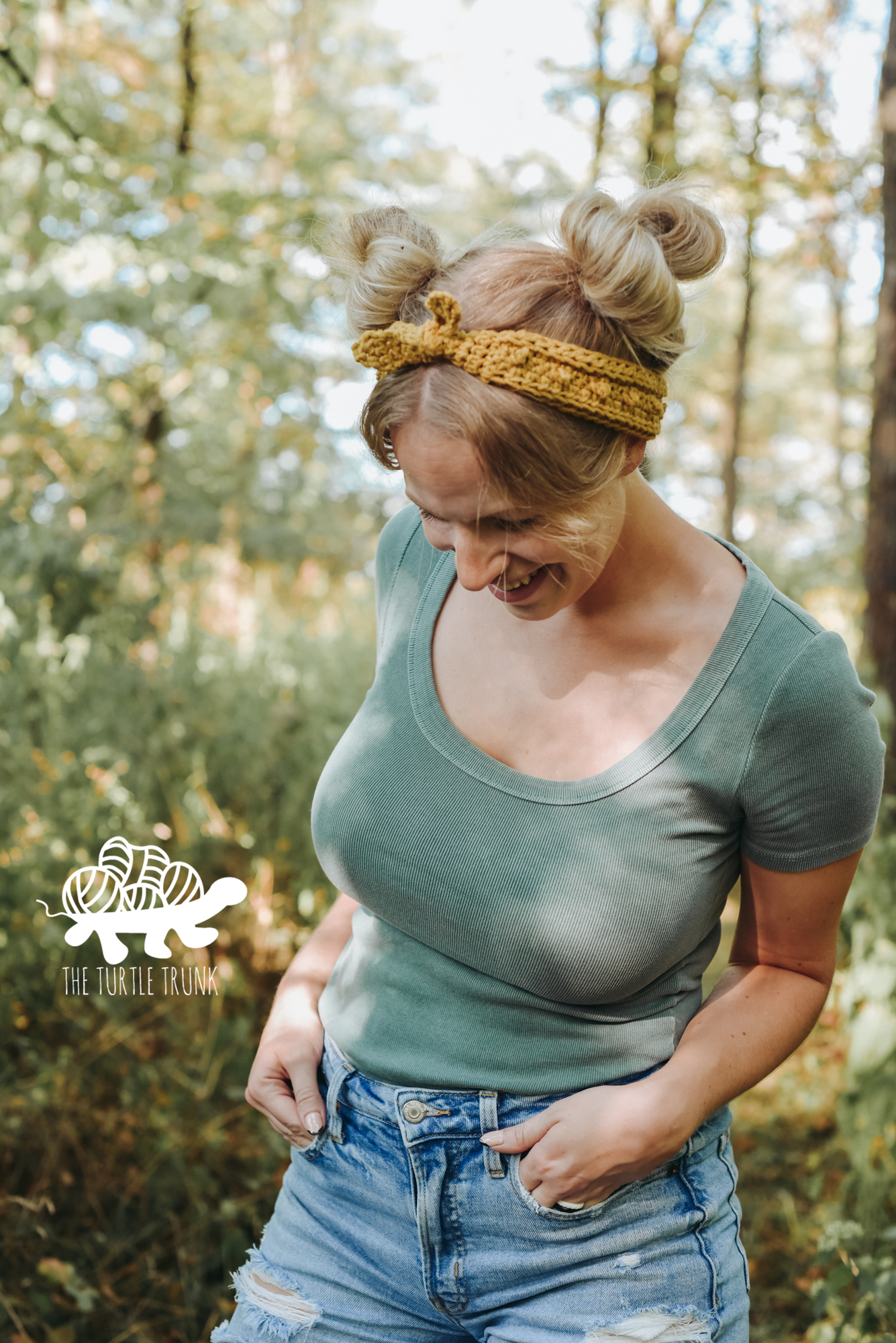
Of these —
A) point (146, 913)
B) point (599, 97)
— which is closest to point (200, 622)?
point (146, 913)

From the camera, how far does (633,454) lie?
118 cm

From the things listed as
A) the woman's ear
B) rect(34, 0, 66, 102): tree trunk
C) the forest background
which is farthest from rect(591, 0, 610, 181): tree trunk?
the woman's ear

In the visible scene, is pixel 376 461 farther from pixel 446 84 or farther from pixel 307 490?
pixel 446 84

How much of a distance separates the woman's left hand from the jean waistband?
2cm

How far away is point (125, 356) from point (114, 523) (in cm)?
85

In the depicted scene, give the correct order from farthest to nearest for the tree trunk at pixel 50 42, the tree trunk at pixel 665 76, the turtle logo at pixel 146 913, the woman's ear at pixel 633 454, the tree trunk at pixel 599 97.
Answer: the tree trunk at pixel 599 97 < the tree trunk at pixel 665 76 < the tree trunk at pixel 50 42 < the turtle logo at pixel 146 913 < the woman's ear at pixel 633 454

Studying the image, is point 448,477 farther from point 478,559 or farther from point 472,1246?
point 472,1246

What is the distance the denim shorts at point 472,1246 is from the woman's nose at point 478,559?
23.6 inches

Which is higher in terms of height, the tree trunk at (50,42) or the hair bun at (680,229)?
the tree trunk at (50,42)

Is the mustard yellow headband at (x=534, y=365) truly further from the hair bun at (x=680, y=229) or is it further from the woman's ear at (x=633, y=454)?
the hair bun at (x=680, y=229)

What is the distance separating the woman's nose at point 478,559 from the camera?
112cm

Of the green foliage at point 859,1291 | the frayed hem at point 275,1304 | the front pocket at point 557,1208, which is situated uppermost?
the front pocket at point 557,1208

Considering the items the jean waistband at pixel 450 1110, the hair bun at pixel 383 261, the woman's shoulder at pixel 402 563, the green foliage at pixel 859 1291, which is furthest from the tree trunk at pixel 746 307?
the jean waistband at pixel 450 1110

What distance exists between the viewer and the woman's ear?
1162mm
